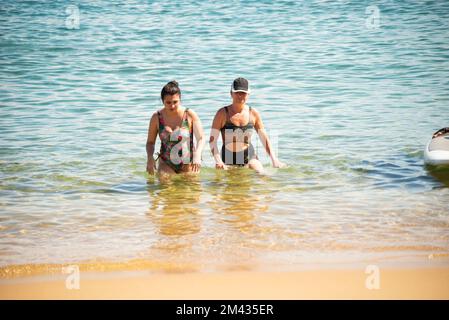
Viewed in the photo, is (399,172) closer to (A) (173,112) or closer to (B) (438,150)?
(B) (438,150)

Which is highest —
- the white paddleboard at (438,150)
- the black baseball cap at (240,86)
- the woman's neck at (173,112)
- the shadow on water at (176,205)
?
the black baseball cap at (240,86)

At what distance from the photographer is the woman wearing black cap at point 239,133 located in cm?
817

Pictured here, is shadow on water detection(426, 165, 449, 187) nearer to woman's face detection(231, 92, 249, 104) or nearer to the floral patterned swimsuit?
woman's face detection(231, 92, 249, 104)

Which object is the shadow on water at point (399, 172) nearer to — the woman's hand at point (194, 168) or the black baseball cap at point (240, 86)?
the black baseball cap at point (240, 86)

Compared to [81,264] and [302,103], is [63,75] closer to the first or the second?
[302,103]

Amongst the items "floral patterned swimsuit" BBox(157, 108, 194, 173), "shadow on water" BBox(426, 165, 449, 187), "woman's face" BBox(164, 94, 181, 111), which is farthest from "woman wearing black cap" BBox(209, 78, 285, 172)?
"shadow on water" BBox(426, 165, 449, 187)

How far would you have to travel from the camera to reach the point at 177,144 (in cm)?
800

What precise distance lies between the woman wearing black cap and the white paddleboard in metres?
1.67

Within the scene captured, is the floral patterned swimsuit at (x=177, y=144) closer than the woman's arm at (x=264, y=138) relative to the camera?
Yes

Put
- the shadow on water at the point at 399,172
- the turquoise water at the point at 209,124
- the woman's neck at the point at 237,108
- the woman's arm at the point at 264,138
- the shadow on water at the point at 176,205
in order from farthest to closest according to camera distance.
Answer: the woman's neck at the point at 237,108
the woman's arm at the point at 264,138
the shadow on water at the point at 399,172
the shadow on water at the point at 176,205
the turquoise water at the point at 209,124

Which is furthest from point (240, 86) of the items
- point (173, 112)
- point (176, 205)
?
point (176, 205)

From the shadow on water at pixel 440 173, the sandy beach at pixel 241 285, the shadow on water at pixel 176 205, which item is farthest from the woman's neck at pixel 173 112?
the sandy beach at pixel 241 285

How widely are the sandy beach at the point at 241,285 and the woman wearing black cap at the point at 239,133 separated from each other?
3.17 meters

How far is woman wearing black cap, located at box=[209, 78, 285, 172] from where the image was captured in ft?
26.8
